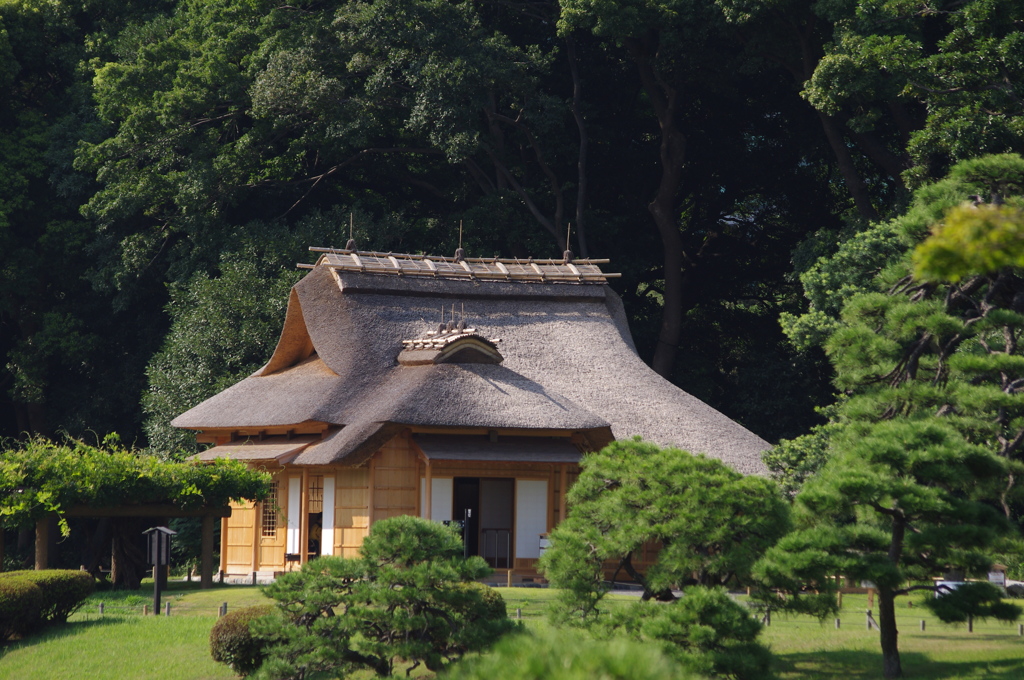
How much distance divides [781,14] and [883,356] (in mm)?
16858

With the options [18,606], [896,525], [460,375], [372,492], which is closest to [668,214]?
[460,375]

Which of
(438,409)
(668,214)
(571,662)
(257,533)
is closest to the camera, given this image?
(571,662)

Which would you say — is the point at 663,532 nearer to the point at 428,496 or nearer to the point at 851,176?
the point at 428,496

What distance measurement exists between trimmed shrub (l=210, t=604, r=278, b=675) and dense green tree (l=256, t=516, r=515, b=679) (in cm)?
59

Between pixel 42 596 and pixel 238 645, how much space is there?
4458 mm

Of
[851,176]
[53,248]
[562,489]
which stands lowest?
[562,489]

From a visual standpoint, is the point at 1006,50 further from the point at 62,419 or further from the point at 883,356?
the point at 62,419

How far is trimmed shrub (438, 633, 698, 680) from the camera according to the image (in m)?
6.09

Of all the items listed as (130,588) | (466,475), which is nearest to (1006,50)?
(466,475)

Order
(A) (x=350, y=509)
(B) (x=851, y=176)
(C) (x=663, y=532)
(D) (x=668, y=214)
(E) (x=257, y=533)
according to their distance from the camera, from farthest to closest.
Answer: (D) (x=668, y=214)
(B) (x=851, y=176)
(E) (x=257, y=533)
(A) (x=350, y=509)
(C) (x=663, y=532)

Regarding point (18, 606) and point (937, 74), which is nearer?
point (18, 606)

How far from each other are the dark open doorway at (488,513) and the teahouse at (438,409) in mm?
32

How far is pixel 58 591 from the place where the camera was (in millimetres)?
17688

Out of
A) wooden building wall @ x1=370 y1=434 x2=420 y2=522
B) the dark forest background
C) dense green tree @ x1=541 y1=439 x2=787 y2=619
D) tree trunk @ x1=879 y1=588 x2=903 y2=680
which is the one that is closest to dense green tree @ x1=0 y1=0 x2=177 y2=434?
the dark forest background
